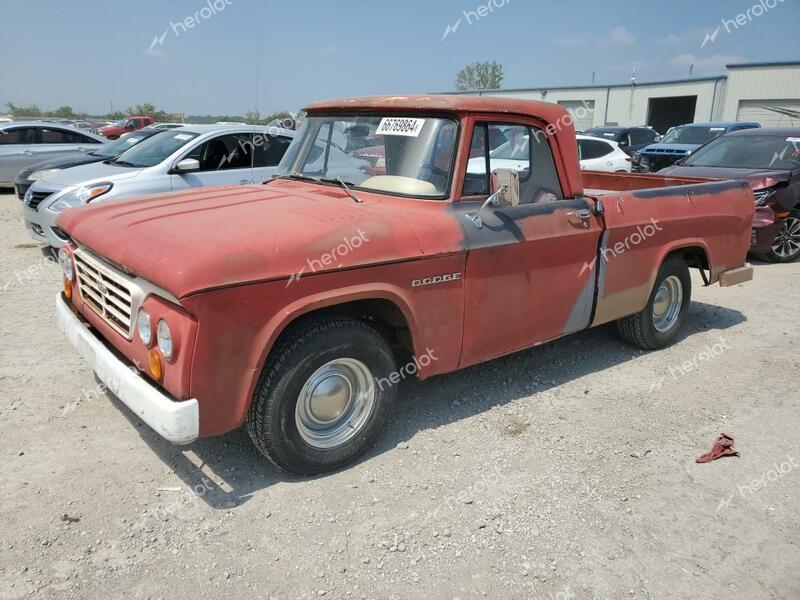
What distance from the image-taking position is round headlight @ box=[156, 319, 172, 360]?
2697 mm

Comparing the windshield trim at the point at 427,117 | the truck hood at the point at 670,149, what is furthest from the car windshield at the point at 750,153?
the windshield trim at the point at 427,117

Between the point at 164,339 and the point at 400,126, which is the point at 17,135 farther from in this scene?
the point at 164,339

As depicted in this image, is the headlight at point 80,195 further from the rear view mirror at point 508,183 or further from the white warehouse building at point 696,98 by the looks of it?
the white warehouse building at point 696,98

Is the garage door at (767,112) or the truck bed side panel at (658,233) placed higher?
the garage door at (767,112)

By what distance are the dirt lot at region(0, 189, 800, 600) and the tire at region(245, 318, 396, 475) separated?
168 mm

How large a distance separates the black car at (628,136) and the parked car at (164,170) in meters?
11.8

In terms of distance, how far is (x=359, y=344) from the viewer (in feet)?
10.6

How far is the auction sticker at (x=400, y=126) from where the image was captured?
142 inches

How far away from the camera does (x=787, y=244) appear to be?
867 cm

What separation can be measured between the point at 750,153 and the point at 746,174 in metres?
0.88

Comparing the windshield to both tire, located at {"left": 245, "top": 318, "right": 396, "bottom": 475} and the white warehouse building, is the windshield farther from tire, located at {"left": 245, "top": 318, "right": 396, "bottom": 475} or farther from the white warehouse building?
tire, located at {"left": 245, "top": 318, "right": 396, "bottom": 475}

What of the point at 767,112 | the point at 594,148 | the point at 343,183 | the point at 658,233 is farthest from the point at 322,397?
the point at 767,112

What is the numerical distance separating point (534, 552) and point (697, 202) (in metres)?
3.44

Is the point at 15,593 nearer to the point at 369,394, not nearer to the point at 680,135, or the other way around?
the point at 369,394
